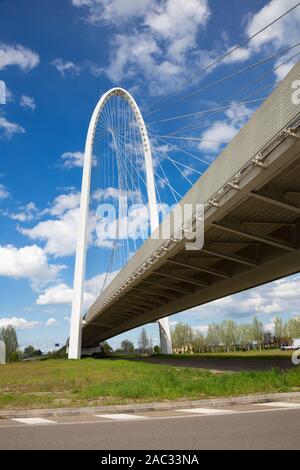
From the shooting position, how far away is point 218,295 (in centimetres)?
3659

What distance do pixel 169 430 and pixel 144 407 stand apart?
286 cm

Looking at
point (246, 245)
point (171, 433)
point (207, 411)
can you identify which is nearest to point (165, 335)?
point (246, 245)

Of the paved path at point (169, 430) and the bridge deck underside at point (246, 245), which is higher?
the bridge deck underside at point (246, 245)

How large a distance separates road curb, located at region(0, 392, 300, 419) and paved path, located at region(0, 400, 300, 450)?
36cm

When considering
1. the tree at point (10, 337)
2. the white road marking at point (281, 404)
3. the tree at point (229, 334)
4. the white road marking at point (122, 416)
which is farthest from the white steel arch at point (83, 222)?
the tree at point (10, 337)

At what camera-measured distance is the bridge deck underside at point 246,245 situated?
1670cm

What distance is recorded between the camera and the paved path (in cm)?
561

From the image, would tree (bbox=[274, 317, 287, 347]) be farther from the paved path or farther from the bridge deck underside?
the paved path

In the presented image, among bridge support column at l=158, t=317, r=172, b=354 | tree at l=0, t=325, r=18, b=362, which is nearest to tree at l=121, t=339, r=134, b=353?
tree at l=0, t=325, r=18, b=362

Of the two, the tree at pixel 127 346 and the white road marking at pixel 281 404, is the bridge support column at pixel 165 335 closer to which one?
the white road marking at pixel 281 404

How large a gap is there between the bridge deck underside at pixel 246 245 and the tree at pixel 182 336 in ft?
221
